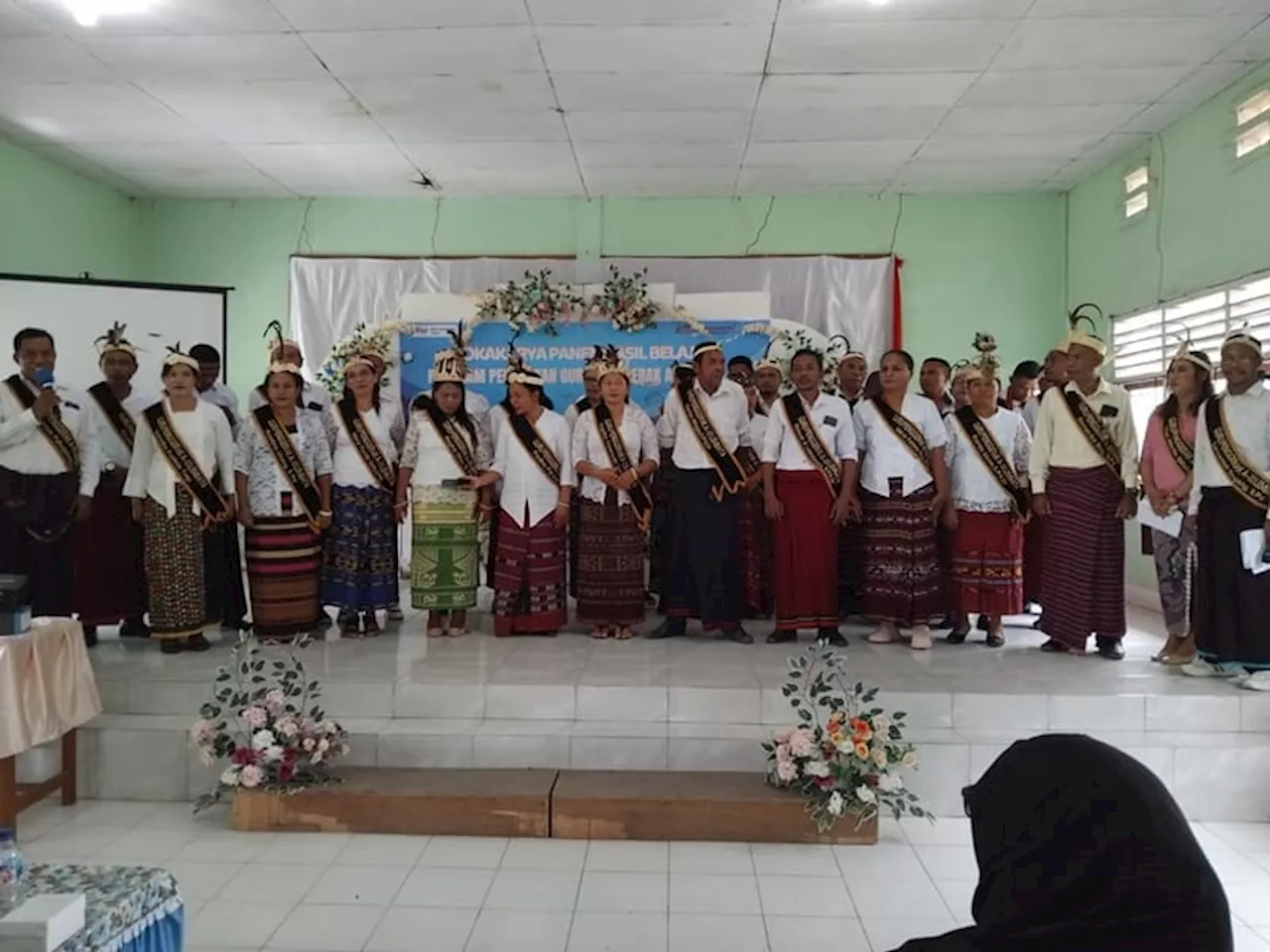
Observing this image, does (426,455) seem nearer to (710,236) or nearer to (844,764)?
(844,764)

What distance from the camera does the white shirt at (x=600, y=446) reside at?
4.77m

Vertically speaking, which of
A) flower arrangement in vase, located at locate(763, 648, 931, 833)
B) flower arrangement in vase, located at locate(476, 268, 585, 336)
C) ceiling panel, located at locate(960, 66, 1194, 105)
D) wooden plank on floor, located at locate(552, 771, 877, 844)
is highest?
ceiling panel, located at locate(960, 66, 1194, 105)

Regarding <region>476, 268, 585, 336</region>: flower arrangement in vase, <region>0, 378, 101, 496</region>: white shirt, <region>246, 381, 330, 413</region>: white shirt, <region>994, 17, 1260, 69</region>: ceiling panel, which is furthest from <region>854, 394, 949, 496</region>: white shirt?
<region>0, 378, 101, 496</region>: white shirt

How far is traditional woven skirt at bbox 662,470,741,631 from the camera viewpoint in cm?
473

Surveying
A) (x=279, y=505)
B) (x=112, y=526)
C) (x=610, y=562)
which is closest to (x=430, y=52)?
(x=279, y=505)

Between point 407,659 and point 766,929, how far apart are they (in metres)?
2.18

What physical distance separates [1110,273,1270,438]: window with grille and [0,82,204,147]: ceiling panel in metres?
5.84

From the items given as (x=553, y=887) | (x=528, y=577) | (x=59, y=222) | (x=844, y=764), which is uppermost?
(x=59, y=222)

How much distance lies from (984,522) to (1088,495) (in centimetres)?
48

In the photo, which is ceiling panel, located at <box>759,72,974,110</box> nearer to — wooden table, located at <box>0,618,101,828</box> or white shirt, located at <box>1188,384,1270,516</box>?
white shirt, located at <box>1188,384,1270,516</box>

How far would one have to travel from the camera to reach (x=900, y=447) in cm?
460

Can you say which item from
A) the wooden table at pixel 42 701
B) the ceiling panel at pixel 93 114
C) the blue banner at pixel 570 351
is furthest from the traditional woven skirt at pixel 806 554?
the ceiling panel at pixel 93 114

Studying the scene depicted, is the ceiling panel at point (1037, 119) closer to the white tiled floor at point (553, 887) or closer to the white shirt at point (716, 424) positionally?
the white shirt at point (716, 424)

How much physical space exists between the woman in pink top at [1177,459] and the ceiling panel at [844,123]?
224 centimetres
